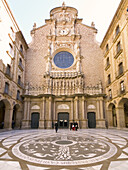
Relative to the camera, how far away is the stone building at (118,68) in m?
14.7

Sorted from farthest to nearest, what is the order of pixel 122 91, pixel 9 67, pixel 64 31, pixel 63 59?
1. pixel 64 31
2. pixel 63 59
3. pixel 9 67
4. pixel 122 91

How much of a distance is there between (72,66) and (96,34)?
8.45m

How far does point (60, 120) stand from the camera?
2006cm

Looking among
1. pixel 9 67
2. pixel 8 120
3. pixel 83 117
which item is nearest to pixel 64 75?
pixel 83 117

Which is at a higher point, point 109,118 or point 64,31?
point 64,31

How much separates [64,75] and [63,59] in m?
3.79

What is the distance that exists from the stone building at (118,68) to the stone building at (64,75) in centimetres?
156

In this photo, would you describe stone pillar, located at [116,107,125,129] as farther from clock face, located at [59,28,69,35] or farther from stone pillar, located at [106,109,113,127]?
clock face, located at [59,28,69,35]

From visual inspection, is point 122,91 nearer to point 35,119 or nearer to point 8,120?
point 35,119

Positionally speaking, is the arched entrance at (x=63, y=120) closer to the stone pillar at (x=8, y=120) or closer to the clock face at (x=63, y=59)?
the stone pillar at (x=8, y=120)

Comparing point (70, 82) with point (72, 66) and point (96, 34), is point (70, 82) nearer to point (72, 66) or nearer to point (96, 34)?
point (72, 66)

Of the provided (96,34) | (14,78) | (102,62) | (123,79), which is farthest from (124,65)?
(14,78)

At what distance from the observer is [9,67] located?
16141mm

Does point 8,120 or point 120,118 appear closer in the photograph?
point 8,120
